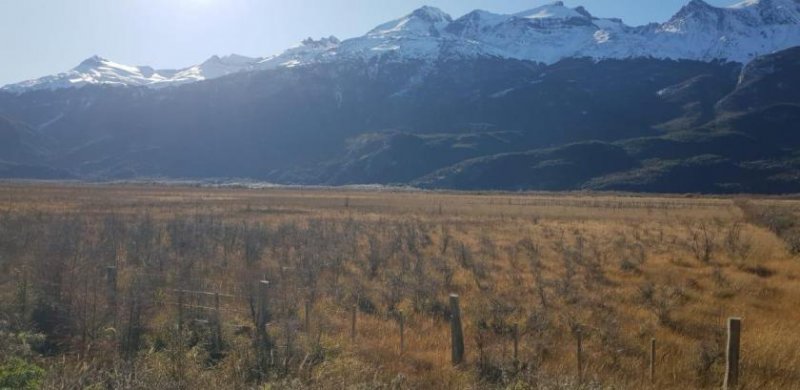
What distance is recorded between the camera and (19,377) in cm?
682

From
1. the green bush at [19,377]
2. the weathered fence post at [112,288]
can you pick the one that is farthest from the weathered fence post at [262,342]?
the green bush at [19,377]

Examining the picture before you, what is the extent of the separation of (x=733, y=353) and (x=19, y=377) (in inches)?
378

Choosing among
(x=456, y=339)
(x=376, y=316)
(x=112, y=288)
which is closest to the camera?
(x=456, y=339)

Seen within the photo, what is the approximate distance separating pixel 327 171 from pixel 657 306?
165621 mm

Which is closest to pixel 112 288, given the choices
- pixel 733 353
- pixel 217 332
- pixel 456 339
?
pixel 217 332

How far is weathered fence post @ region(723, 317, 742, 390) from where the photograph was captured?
Result: 30.1 feet

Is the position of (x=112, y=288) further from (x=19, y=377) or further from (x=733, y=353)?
(x=733, y=353)

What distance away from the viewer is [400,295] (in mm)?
15570

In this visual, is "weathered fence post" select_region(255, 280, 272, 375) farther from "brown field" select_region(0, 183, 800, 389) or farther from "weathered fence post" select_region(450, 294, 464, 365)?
"weathered fence post" select_region(450, 294, 464, 365)

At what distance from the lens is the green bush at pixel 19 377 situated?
6719mm

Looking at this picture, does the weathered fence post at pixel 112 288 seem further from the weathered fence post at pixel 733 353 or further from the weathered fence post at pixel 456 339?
the weathered fence post at pixel 733 353

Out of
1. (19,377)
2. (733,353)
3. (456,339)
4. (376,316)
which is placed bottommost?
(376,316)

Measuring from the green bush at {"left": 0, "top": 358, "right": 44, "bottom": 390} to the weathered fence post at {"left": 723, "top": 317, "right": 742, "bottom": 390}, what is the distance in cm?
933

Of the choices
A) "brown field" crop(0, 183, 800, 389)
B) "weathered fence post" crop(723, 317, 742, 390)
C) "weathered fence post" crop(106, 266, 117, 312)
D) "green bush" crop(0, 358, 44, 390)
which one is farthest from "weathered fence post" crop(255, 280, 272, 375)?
"weathered fence post" crop(723, 317, 742, 390)
